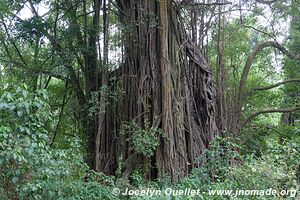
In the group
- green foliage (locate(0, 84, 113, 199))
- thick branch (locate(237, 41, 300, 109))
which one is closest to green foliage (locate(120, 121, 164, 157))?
green foliage (locate(0, 84, 113, 199))

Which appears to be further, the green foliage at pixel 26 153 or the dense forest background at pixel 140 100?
the dense forest background at pixel 140 100

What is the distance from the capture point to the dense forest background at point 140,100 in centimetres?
245

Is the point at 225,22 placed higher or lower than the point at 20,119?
higher

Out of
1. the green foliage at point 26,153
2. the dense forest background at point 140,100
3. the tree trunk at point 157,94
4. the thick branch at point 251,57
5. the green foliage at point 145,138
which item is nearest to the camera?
the green foliage at point 26,153

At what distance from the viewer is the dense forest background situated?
2451mm

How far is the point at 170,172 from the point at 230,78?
9.17 ft

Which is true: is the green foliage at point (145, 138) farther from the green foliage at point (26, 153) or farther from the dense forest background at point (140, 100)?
the green foliage at point (26, 153)

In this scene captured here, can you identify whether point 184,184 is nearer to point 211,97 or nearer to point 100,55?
point 211,97

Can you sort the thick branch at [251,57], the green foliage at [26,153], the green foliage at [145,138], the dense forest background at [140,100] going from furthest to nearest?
1. the thick branch at [251,57]
2. the green foliage at [145,138]
3. the dense forest background at [140,100]
4. the green foliage at [26,153]

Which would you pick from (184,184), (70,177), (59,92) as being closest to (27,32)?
(59,92)

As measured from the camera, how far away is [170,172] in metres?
3.70

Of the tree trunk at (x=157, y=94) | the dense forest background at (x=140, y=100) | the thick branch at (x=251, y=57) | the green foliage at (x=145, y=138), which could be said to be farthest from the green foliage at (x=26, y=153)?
the thick branch at (x=251, y=57)

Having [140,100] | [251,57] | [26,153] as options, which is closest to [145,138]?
[140,100]

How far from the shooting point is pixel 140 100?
3914mm
